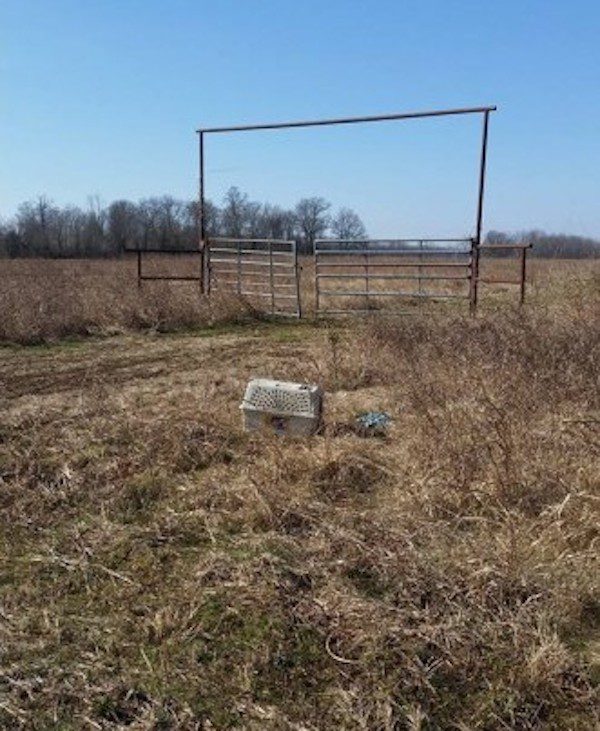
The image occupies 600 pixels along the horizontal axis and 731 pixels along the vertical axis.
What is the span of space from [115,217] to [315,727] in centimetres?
8876

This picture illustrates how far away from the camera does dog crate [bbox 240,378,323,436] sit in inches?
211

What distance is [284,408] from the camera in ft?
17.7

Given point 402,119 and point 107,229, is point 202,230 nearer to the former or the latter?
point 402,119

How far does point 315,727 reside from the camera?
2.39 m

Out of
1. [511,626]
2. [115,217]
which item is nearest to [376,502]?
[511,626]

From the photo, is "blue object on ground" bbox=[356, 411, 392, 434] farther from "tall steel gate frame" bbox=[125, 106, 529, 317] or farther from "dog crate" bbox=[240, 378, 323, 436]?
"tall steel gate frame" bbox=[125, 106, 529, 317]

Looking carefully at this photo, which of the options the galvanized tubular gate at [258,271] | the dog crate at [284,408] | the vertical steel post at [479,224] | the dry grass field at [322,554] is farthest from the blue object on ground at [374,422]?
the galvanized tubular gate at [258,271]

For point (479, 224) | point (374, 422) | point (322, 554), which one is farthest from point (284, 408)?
point (479, 224)

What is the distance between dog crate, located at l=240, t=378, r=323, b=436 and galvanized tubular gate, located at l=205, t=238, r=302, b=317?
862 centimetres

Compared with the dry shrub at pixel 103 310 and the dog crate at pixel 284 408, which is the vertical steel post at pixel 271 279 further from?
the dog crate at pixel 284 408

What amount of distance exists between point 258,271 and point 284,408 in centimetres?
998

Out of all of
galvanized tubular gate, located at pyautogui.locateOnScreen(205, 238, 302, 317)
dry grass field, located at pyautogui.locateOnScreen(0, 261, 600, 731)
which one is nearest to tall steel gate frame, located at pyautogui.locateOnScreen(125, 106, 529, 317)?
galvanized tubular gate, located at pyautogui.locateOnScreen(205, 238, 302, 317)

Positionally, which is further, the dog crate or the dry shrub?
the dry shrub

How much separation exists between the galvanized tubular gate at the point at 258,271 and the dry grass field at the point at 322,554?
299 inches
